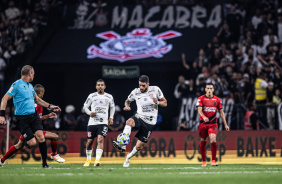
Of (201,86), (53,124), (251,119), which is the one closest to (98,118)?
(251,119)

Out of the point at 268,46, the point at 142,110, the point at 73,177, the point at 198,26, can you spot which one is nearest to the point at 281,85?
the point at 268,46

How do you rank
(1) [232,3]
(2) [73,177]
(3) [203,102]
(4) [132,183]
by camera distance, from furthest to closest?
(1) [232,3] < (3) [203,102] < (2) [73,177] < (4) [132,183]

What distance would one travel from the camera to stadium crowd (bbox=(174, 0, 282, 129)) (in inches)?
754

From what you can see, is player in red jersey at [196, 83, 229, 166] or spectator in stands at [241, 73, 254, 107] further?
spectator in stands at [241, 73, 254, 107]

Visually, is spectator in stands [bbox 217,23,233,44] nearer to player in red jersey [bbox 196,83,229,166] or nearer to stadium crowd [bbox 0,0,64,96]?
stadium crowd [bbox 0,0,64,96]

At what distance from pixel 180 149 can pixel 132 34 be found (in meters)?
8.07

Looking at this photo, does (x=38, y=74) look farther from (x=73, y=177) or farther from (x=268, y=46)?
(x=73, y=177)

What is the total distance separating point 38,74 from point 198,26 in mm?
7684

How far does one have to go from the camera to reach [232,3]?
24.6m

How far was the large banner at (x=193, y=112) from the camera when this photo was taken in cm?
1897

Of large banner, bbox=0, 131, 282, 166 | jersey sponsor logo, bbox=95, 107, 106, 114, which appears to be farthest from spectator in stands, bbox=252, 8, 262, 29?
jersey sponsor logo, bbox=95, 107, 106, 114

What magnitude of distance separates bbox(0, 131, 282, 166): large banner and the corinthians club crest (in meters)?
6.32

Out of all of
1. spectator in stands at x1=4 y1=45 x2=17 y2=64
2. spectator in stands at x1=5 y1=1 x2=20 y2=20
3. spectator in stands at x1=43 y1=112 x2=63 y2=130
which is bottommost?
spectator in stands at x1=43 y1=112 x2=63 y2=130

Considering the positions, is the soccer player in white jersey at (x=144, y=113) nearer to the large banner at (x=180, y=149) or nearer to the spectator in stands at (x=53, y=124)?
the large banner at (x=180, y=149)
